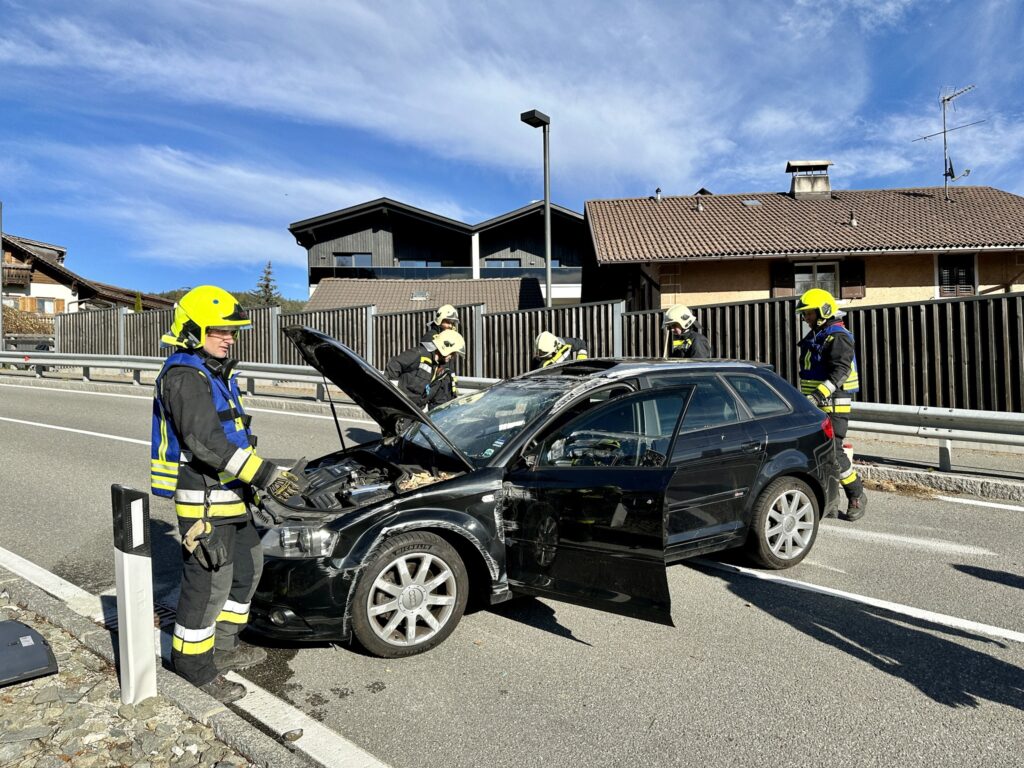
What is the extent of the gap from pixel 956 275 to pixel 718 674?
21.7 m

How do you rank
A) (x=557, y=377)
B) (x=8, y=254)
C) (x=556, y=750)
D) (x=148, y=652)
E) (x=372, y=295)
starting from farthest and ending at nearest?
(x=8, y=254) → (x=372, y=295) → (x=557, y=377) → (x=148, y=652) → (x=556, y=750)

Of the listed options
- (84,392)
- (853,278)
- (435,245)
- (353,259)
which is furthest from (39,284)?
(853,278)

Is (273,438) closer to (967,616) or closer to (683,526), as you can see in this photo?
(683,526)

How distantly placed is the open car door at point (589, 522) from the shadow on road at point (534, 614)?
0.37 m

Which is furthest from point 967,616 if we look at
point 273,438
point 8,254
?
point 8,254

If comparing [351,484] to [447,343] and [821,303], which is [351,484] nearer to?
[447,343]

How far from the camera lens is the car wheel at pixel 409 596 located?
3.48 meters

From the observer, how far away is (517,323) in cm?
1417

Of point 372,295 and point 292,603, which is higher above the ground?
point 372,295

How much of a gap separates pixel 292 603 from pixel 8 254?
4893 centimetres

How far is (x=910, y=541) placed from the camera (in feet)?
18.1

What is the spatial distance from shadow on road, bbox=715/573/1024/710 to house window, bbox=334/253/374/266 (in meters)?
35.2

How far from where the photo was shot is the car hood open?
3.93 metres

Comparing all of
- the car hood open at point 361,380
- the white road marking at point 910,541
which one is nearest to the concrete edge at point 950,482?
the white road marking at point 910,541
